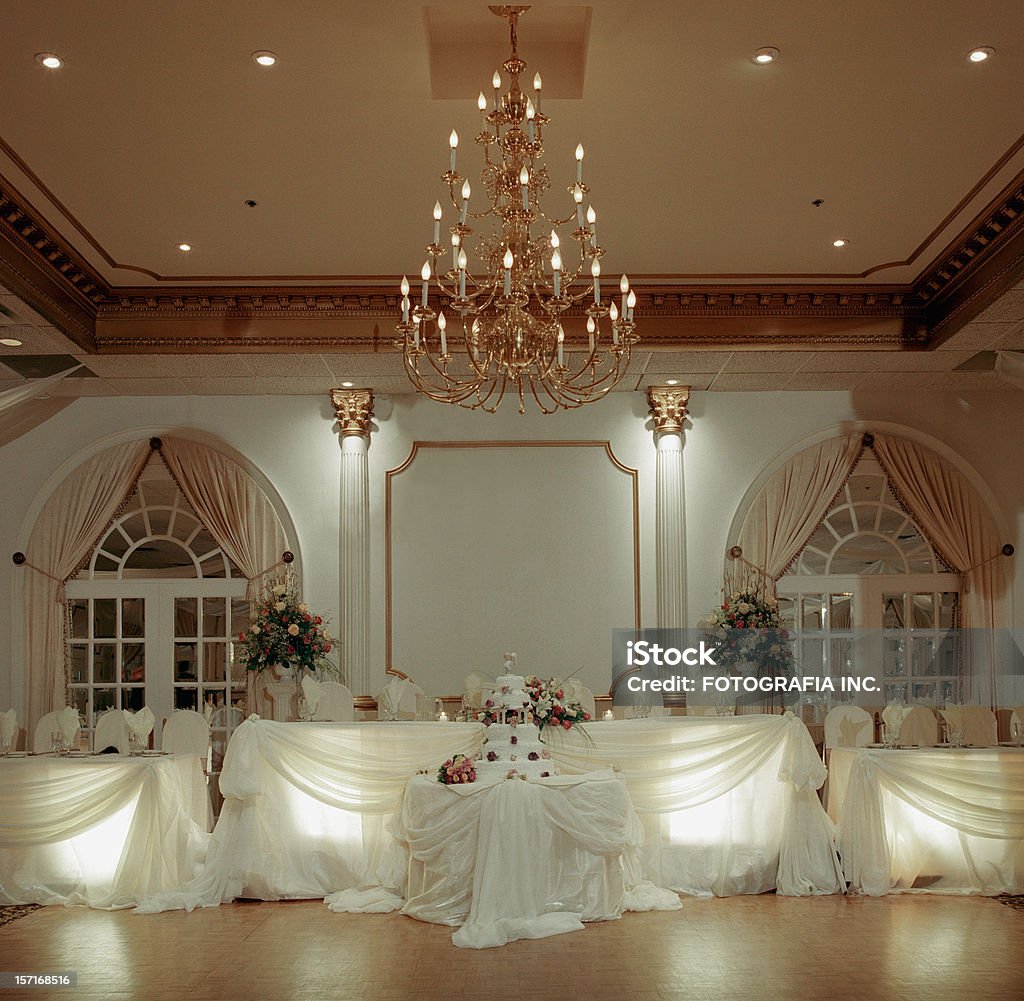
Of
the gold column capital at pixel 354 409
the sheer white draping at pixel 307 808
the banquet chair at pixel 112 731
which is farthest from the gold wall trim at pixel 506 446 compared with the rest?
the sheer white draping at pixel 307 808

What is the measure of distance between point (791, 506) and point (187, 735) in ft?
17.2

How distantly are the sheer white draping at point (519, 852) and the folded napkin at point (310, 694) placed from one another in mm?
1772

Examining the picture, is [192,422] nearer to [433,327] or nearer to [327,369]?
[327,369]

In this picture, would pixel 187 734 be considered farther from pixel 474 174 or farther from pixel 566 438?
pixel 474 174

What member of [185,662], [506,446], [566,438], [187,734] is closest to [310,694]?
[187,734]

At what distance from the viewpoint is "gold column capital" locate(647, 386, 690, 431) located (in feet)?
32.8

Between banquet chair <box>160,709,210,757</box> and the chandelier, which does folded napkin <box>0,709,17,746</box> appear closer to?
banquet chair <box>160,709,210,757</box>

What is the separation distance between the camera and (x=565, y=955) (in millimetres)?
5715

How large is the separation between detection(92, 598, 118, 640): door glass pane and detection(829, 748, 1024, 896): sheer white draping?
20.4 ft

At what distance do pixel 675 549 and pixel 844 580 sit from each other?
157 centimetres

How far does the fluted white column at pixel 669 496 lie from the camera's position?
9906 mm

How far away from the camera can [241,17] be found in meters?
5.12

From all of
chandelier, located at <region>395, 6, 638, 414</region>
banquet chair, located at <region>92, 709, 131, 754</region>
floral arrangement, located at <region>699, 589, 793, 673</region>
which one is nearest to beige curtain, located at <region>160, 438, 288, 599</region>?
banquet chair, located at <region>92, 709, 131, 754</region>

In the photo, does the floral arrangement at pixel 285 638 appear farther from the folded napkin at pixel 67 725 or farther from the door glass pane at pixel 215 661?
the folded napkin at pixel 67 725
